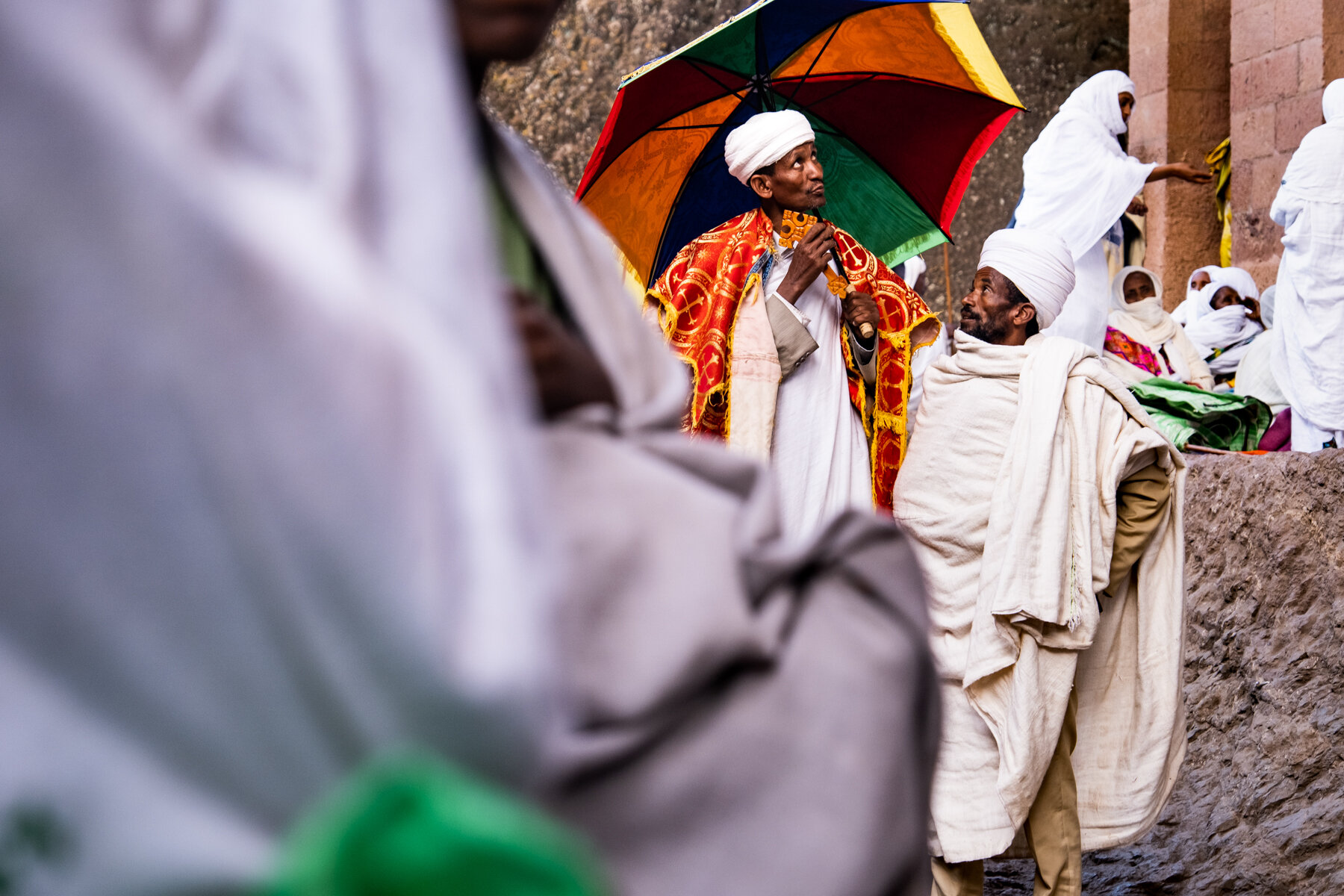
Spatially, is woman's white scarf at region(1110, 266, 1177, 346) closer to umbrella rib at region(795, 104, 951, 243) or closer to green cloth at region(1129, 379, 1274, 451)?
green cloth at region(1129, 379, 1274, 451)

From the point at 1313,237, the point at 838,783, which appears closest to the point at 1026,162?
the point at 1313,237

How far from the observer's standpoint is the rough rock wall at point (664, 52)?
44.0 feet

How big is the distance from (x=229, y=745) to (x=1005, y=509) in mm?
3373

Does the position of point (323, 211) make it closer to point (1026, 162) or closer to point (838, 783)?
point (838, 783)

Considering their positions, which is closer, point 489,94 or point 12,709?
point 12,709

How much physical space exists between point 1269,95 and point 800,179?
21.7 ft

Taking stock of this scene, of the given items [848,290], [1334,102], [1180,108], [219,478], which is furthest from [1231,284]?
[219,478]

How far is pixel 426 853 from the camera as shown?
51 cm

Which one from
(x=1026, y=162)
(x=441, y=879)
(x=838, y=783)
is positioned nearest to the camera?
(x=441, y=879)

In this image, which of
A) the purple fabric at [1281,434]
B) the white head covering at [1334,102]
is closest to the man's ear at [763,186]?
the purple fabric at [1281,434]

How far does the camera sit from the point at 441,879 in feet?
1.68

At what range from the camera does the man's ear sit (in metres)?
4.07

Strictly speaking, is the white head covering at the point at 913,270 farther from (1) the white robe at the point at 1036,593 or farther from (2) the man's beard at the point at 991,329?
(1) the white robe at the point at 1036,593

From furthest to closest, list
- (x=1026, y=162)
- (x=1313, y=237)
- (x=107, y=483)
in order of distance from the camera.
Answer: (x=1026, y=162), (x=1313, y=237), (x=107, y=483)
